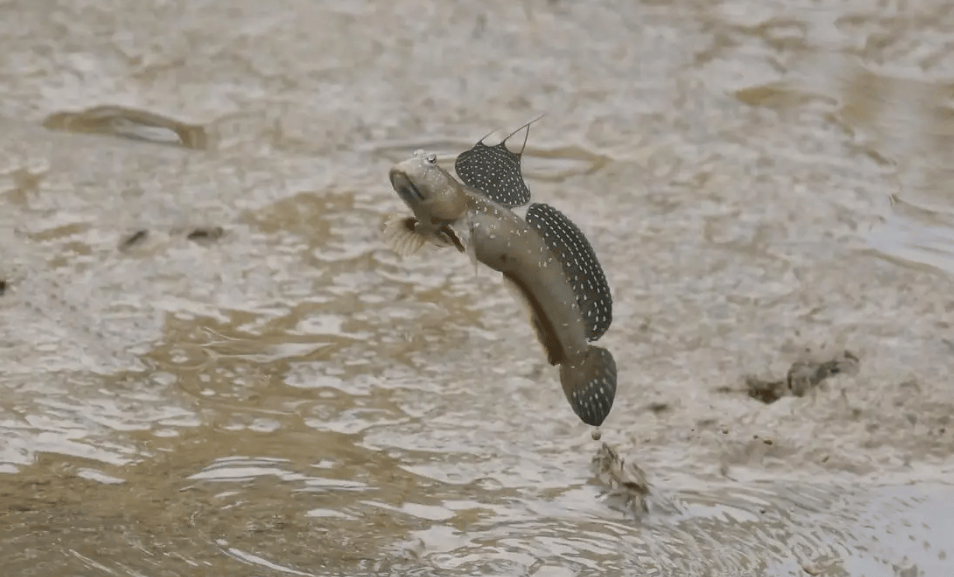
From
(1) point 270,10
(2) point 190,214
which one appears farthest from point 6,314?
(1) point 270,10

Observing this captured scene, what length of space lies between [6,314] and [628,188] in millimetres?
1403

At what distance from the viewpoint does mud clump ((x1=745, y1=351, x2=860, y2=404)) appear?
218cm

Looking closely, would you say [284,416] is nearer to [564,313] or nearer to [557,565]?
[557,565]

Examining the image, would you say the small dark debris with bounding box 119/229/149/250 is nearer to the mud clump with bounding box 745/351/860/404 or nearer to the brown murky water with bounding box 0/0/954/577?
the brown murky water with bounding box 0/0/954/577

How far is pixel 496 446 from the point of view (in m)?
2.03

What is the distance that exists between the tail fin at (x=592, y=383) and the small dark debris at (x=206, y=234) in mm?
1318

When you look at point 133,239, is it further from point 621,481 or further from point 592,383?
point 592,383

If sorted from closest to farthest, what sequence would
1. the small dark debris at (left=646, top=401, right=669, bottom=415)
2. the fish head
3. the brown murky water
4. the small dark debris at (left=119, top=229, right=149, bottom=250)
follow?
the fish head, the brown murky water, the small dark debris at (left=646, top=401, right=669, bottom=415), the small dark debris at (left=119, top=229, right=149, bottom=250)

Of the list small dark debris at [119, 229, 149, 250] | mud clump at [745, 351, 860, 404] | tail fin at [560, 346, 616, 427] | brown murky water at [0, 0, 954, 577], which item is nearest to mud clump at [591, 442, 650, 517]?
brown murky water at [0, 0, 954, 577]

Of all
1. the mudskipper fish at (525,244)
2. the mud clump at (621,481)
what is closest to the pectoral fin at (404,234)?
the mudskipper fish at (525,244)

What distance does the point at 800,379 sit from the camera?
2.20m

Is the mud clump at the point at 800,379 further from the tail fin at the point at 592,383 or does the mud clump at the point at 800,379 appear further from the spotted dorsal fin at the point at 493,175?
the spotted dorsal fin at the point at 493,175

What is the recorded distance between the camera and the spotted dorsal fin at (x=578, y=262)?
1.38 metres

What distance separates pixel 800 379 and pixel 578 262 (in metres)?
0.98
